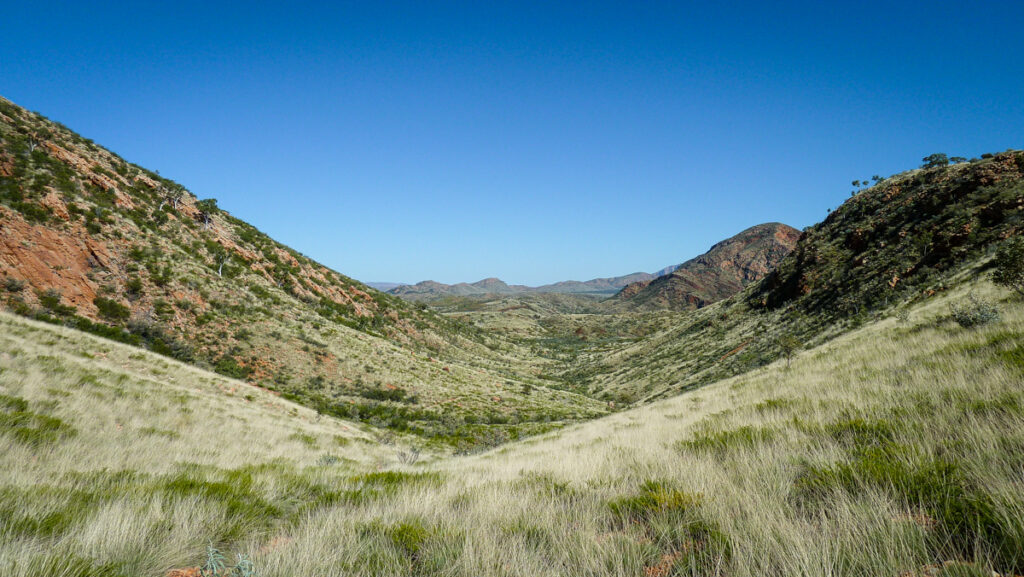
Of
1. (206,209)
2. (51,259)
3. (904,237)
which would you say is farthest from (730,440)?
(206,209)

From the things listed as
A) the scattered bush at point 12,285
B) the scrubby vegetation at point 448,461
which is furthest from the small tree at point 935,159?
the scattered bush at point 12,285

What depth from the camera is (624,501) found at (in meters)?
3.61

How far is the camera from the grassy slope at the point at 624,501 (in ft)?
7.48

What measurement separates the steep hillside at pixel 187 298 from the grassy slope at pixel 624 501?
55.1ft

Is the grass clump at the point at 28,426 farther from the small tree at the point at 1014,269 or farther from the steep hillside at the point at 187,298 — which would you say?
the small tree at the point at 1014,269

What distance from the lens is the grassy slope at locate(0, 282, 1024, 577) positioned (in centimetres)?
228

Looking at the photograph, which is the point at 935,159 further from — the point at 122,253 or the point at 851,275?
the point at 122,253

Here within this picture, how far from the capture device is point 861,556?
209cm

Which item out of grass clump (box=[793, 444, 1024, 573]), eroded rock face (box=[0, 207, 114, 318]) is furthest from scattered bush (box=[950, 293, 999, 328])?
eroded rock face (box=[0, 207, 114, 318])

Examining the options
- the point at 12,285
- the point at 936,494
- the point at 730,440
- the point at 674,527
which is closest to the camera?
the point at 936,494

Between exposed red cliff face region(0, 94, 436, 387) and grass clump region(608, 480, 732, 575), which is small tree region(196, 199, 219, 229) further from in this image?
→ grass clump region(608, 480, 732, 575)

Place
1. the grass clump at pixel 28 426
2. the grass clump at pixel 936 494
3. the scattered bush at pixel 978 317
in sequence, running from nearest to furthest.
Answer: the grass clump at pixel 936 494, the grass clump at pixel 28 426, the scattered bush at pixel 978 317

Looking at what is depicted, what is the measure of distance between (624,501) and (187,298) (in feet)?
116

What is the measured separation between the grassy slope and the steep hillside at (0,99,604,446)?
16.8 metres
